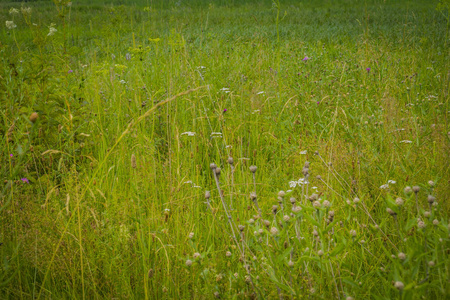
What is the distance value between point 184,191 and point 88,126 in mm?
1159

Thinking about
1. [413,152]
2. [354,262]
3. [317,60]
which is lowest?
[354,262]

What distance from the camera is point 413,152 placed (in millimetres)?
2102

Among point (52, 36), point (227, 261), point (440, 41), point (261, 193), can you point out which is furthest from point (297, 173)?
point (440, 41)

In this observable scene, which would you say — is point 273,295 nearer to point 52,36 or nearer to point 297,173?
point 297,173

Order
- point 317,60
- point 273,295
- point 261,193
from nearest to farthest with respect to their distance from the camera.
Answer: point 273,295 < point 261,193 < point 317,60

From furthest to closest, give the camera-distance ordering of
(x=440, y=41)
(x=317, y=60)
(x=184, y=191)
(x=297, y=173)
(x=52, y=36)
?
(x=440, y=41) → (x=317, y=60) → (x=52, y=36) → (x=297, y=173) → (x=184, y=191)

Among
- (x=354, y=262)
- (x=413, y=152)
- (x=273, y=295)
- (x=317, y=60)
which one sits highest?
(x=317, y=60)

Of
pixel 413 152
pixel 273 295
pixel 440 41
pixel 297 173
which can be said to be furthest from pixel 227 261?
pixel 440 41

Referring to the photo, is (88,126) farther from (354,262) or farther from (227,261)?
(354,262)

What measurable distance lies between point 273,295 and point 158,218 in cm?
68

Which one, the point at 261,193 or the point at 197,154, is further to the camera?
the point at 197,154

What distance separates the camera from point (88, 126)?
8.75 ft

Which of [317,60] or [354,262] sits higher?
[317,60]

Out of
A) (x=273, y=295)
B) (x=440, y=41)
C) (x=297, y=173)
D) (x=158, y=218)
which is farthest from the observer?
(x=440, y=41)
